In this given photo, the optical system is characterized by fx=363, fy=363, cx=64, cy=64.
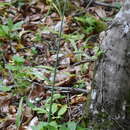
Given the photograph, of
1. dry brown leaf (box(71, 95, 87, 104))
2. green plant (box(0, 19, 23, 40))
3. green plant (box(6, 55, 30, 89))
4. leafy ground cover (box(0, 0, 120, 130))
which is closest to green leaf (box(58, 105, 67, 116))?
leafy ground cover (box(0, 0, 120, 130))

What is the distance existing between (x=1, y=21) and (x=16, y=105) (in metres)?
1.53

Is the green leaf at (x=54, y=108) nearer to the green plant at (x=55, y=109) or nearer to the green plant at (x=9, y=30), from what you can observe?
the green plant at (x=55, y=109)

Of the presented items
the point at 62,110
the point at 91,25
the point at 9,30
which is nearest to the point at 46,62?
the point at 9,30

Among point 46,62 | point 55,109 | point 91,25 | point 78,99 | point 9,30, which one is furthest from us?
point 91,25

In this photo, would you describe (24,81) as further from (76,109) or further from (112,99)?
(112,99)

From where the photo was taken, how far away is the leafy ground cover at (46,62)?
2600 mm

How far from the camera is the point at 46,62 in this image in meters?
3.38

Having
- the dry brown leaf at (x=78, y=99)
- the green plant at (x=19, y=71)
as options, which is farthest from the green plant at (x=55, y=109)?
the green plant at (x=19, y=71)

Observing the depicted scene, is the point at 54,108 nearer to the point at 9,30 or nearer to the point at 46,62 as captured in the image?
the point at 46,62

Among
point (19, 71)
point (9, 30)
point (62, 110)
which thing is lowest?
point (62, 110)

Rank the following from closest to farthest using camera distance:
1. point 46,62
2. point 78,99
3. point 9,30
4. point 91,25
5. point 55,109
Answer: point 55,109 → point 78,99 → point 46,62 → point 9,30 → point 91,25

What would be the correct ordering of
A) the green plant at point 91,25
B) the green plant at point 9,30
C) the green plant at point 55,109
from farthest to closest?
the green plant at point 91,25
the green plant at point 9,30
the green plant at point 55,109

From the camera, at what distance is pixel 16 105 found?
2.89 metres

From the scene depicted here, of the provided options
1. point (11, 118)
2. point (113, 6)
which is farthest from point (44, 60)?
point (113, 6)
